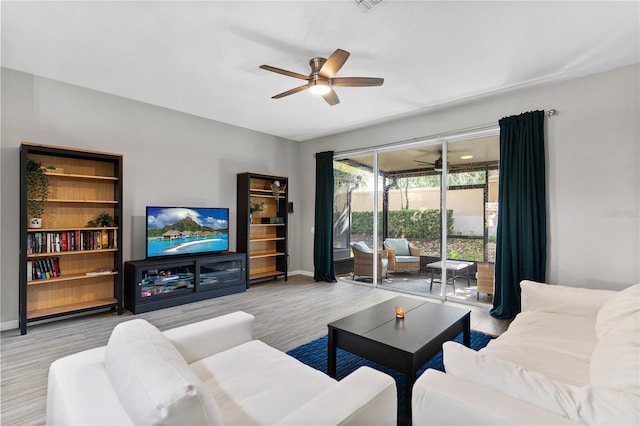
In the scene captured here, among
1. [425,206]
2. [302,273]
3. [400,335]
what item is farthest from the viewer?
[302,273]

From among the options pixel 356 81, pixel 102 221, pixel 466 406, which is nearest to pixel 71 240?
pixel 102 221

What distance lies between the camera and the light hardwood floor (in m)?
2.24

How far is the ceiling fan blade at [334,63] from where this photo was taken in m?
2.55

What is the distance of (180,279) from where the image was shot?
432cm

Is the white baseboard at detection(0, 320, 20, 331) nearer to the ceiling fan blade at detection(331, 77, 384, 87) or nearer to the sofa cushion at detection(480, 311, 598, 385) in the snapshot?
the ceiling fan blade at detection(331, 77, 384, 87)

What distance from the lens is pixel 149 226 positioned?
410 centimetres

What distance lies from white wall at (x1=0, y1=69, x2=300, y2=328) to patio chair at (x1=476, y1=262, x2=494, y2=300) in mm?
3954

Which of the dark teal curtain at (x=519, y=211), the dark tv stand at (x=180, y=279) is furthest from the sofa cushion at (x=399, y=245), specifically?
the dark tv stand at (x=180, y=279)

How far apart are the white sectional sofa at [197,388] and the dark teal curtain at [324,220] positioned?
4048 millimetres

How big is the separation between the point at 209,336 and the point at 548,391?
1.61 m

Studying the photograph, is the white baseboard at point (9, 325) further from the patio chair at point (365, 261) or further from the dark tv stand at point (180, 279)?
the patio chair at point (365, 261)

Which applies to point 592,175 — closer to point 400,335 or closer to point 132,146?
point 400,335

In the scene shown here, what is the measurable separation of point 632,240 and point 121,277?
5727 millimetres

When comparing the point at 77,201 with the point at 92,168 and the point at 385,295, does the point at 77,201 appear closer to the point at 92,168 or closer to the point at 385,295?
the point at 92,168
